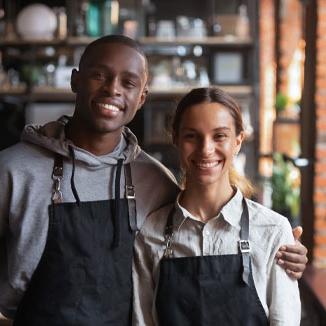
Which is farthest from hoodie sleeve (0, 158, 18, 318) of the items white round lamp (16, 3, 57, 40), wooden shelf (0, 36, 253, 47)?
wooden shelf (0, 36, 253, 47)

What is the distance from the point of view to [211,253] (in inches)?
59.9

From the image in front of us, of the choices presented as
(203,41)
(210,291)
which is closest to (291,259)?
(210,291)

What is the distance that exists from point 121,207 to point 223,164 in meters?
0.27

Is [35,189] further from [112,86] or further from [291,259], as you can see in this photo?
[291,259]

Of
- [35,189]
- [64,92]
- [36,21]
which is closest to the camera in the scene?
[35,189]

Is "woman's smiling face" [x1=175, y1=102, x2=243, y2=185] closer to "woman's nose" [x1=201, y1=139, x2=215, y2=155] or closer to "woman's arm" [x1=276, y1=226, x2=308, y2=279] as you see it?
"woman's nose" [x1=201, y1=139, x2=215, y2=155]

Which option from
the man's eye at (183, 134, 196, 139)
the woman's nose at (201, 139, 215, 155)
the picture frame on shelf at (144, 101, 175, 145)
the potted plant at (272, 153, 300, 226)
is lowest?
the potted plant at (272, 153, 300, 226)

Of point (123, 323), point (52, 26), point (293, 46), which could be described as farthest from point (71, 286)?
point (293, 46)

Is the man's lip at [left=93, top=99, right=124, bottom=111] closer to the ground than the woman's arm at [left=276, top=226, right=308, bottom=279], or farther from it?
farther from it

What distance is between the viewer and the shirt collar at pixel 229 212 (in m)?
1.54

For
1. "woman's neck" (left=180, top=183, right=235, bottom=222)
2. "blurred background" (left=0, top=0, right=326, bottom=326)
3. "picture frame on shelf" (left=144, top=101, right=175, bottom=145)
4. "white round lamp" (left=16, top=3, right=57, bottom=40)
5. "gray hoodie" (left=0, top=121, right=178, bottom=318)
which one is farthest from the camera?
"picture frame on shelf" (left=144, top=101, right=175, bottom=145)

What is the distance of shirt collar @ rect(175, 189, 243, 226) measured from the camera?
5.07 feet

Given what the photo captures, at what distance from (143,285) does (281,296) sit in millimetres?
330

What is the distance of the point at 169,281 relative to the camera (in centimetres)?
151
